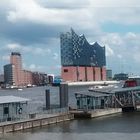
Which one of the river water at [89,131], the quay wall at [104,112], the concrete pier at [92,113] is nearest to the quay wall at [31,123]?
the river water at [89,131]

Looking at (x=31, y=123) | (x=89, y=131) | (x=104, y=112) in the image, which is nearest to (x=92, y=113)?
(x=104, y=112)

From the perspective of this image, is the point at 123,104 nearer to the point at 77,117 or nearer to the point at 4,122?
the point at 77,117

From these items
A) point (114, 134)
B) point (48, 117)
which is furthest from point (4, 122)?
point (114, 134)

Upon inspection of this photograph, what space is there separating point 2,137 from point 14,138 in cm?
153

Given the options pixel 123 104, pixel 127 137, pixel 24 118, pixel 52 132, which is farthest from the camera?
pixel 123 104

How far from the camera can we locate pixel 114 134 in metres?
57.8

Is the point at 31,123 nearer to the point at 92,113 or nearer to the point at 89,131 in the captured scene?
the point at 89,131

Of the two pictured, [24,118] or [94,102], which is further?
[94,102]

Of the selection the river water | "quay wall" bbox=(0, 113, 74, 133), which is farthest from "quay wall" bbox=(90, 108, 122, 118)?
"quay wall" bbox=(0, 113, 74, 133)

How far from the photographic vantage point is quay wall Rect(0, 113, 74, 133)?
6078 cm

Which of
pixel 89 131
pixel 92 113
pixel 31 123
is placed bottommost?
pixel 89 131

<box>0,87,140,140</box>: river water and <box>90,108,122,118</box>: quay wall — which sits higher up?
<box>90,108,122,118</box>: quay wall

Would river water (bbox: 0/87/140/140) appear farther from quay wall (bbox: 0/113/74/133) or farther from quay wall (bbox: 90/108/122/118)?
quay wall (bbox: 90/108/122/118)

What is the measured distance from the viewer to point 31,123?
65.6m
